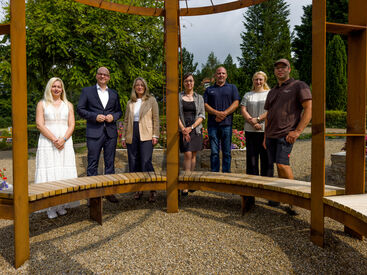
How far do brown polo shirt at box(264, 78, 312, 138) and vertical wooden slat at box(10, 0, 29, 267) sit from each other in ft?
8.42

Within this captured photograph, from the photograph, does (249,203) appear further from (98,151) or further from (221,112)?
(98,151)

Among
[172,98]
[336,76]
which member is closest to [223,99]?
[172,98]

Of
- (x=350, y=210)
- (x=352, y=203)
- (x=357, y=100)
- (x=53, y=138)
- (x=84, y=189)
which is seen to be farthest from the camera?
(x=53, y=138)

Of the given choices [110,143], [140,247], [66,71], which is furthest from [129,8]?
[66,71]

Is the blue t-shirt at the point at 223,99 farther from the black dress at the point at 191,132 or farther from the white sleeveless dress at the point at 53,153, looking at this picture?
the white sleeveless dress at the point at 53,153

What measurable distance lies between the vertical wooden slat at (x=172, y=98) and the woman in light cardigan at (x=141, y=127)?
0.53 m

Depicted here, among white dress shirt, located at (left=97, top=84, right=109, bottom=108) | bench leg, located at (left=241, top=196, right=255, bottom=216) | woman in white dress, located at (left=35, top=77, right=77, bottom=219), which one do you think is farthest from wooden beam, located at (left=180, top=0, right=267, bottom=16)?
bench leg, located at (left=241, top=196, right=255, bottom=216)

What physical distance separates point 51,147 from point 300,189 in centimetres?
287

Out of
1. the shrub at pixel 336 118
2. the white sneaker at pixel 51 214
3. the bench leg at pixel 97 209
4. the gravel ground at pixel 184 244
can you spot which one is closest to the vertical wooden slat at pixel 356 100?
the gravel ground at pixel 184 244

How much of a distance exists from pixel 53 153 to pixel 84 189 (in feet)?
2.40

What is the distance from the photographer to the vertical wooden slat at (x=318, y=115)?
2.49 m

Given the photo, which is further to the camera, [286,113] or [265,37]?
[265,37]

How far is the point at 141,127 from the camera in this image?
13.0 ft

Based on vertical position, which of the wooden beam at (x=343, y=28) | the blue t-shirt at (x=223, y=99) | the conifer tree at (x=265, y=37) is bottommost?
the blue t-shirt at (x=223, y=99)
